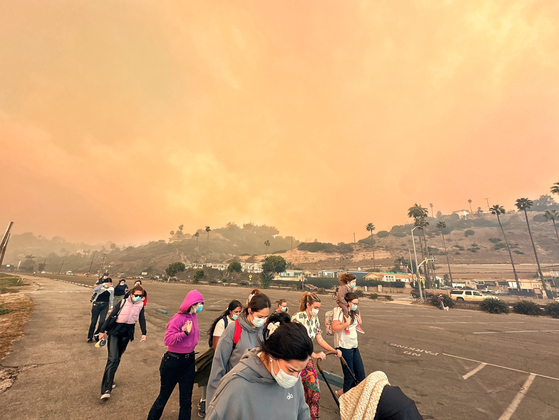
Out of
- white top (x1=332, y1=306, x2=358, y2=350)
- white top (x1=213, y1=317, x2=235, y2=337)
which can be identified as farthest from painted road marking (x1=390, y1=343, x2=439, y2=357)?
white top (x1=213, y1=317, x2=235, y2=337)

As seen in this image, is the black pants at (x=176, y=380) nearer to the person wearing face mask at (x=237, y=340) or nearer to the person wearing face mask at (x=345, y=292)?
the person wearing face mask at (x=237, y=340)

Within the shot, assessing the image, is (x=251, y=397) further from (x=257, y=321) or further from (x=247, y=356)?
(x=257, y=321)

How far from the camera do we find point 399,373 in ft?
23.7

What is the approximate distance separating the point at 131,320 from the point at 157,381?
2.12 metres

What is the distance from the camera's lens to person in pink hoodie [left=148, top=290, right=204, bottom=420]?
3.54 meters

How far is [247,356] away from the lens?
1.85m

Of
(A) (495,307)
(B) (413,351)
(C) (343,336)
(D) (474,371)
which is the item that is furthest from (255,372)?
(A) (495,307)

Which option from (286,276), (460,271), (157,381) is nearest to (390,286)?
(286,276)

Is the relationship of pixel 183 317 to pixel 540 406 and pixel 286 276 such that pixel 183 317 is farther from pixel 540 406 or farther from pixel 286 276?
pixel 286 276

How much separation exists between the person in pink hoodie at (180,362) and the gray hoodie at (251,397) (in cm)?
203

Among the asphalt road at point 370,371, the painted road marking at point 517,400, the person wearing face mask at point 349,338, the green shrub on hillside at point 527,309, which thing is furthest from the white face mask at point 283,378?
the green shrub on hillside at point 527,309

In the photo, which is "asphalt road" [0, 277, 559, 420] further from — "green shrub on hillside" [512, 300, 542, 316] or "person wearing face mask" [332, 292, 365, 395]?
"green shrub on hillside" [512, 300, 542, 316]

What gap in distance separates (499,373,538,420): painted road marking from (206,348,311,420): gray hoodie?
668 cm

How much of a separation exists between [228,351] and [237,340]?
18 centimetres
